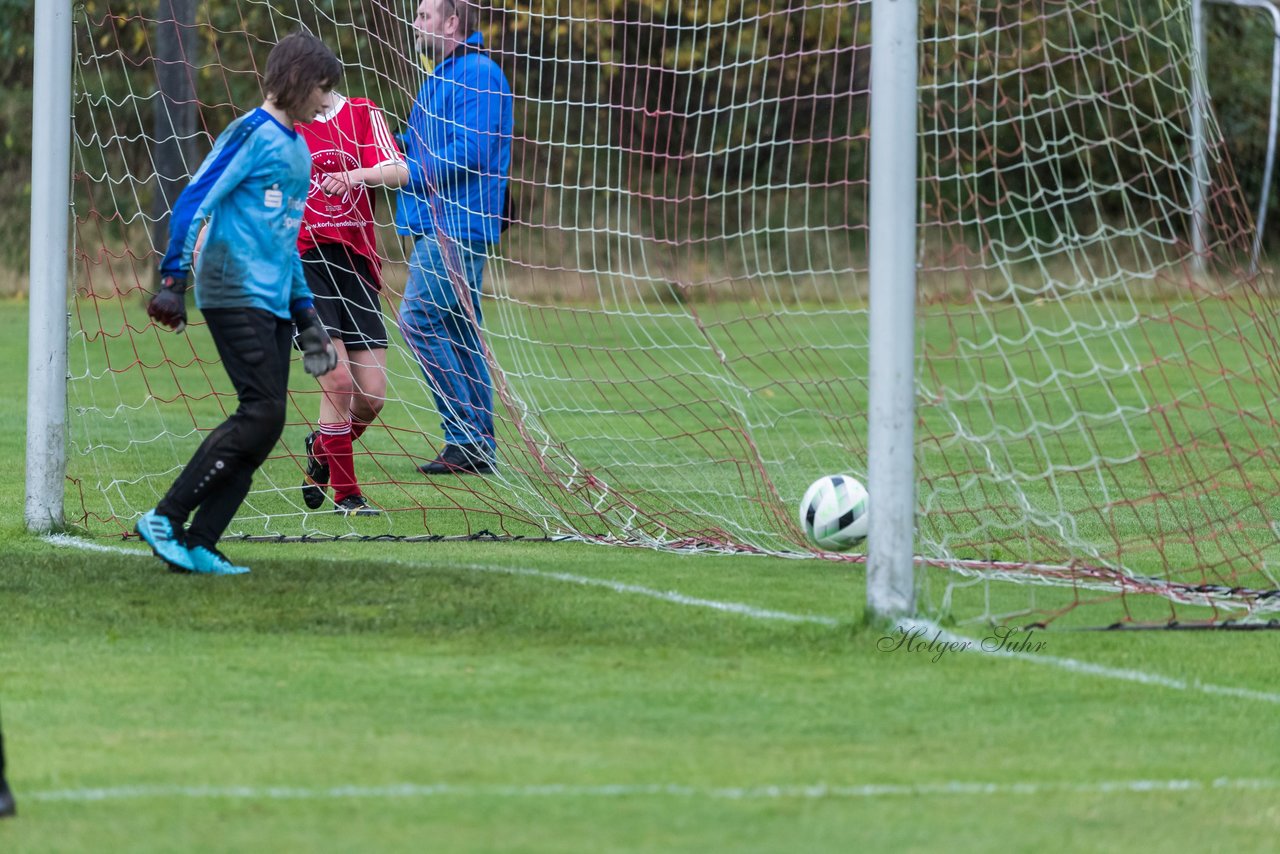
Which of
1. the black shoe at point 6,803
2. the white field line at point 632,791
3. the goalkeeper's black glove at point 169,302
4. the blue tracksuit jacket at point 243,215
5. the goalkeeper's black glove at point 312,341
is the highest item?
the blue tracksuit jacket at point 243,215

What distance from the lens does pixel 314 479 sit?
795cm

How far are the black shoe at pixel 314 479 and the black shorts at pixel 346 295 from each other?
1.50 ft

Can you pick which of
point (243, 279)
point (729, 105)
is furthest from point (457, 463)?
point (243, 279)

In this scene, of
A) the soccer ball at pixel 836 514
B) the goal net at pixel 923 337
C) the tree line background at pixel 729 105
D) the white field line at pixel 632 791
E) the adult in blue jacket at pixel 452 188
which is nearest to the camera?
the white field line at pixel 632 791

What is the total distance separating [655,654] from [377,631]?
0.82 metres

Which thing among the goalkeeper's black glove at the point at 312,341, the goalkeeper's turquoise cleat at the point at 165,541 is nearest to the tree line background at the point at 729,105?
the goalkeeper's black glove at the point at 312,341

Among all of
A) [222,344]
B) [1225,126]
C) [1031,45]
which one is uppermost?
[1031,45]

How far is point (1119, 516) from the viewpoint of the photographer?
7.71 metres

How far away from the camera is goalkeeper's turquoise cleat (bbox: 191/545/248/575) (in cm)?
612

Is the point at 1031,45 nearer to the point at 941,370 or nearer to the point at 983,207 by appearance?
the point at 983,207

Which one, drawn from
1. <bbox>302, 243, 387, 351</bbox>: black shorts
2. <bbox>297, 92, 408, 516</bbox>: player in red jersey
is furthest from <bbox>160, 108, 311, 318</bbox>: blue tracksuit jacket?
<bbox>302, 243, 387, 351</bbox>: black shorts

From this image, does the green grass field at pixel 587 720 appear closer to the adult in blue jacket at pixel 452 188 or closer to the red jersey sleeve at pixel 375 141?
the adult in blue jacket at pixel 452 188

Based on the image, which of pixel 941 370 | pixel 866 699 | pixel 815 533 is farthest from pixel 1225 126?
pixel 866 699

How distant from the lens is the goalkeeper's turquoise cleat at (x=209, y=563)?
6121 millimetres
